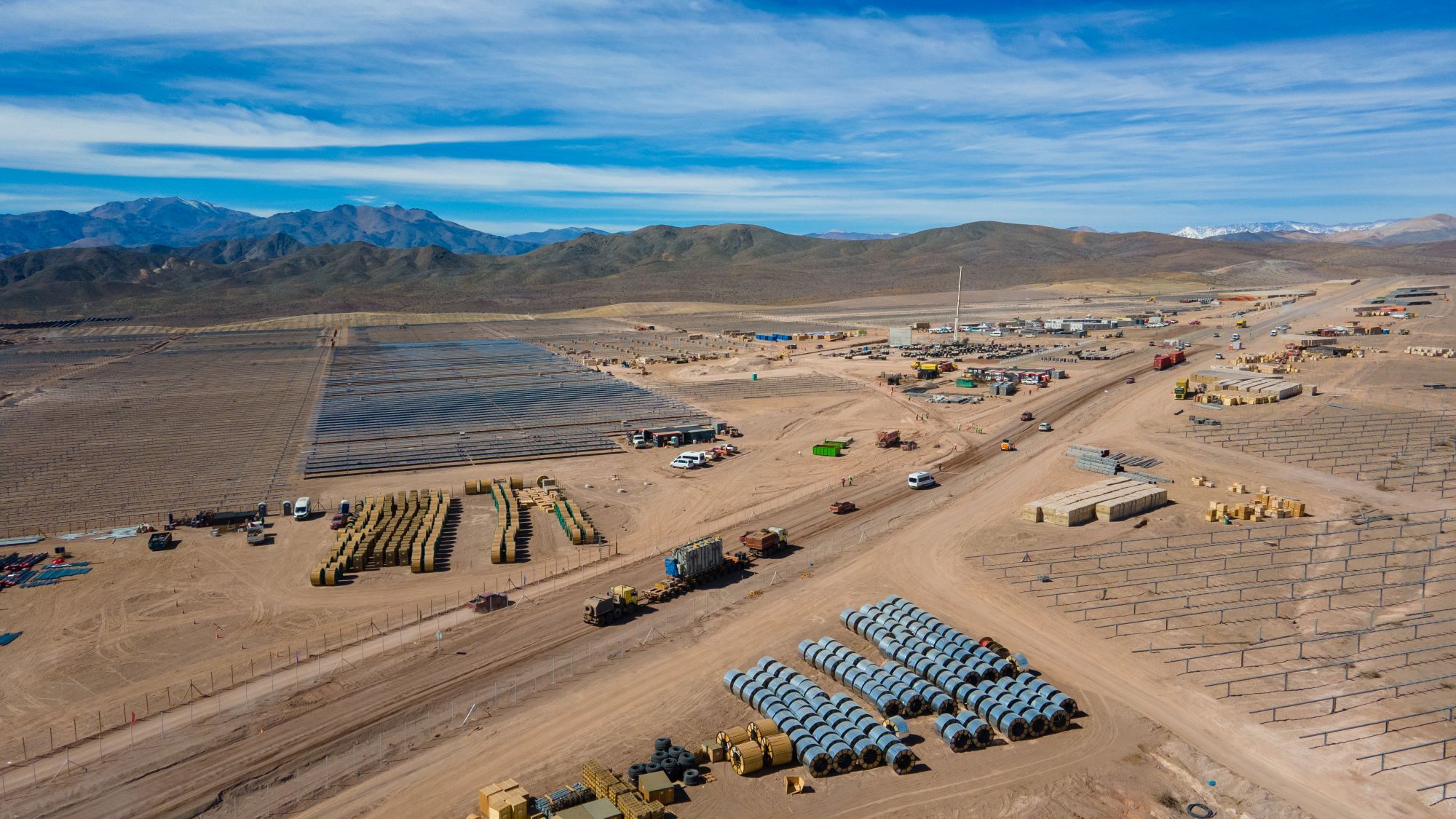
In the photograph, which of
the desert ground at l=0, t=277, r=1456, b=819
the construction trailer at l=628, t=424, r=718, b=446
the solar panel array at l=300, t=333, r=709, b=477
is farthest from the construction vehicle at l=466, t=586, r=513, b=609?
the construction trailer at l=628, t=424, r=718, b=446

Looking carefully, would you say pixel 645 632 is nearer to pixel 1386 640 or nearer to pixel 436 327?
pixel 1386 640

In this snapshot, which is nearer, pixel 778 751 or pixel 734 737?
pixel 778 751

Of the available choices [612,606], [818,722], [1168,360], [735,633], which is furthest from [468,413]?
[1168,360]

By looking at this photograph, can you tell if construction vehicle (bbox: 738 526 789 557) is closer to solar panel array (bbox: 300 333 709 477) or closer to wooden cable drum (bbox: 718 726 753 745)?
wooden cable drum (bbox: 718 726 753 745)

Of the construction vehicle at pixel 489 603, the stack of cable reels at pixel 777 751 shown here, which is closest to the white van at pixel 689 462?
the construction vehicle at pixel 489 603

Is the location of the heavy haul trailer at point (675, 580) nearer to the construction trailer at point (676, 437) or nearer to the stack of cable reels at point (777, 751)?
the stack of cable reels at point (777, 751)

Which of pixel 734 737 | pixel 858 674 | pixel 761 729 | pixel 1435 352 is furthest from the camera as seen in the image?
pixel 1435 352

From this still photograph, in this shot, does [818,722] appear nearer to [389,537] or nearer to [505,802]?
[505,802]

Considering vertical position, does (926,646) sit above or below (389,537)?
above

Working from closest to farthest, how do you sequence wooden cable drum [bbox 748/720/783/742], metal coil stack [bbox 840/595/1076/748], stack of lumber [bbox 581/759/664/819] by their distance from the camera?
stack of lumber [bbox 581/759/664/819], wooden cable drum [bbox 748/720/783/742], metal coil stack [bbox 840/595/1076/748]
